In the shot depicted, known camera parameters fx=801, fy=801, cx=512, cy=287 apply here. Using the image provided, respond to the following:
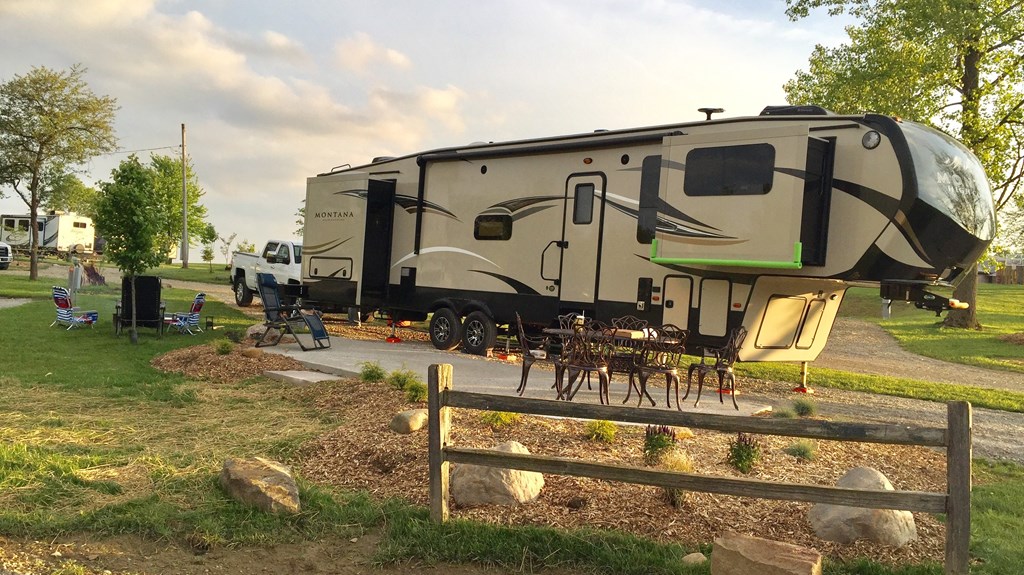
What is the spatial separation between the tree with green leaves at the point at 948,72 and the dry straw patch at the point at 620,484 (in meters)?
15.1

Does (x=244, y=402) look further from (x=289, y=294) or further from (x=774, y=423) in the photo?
(x=289, y=294)

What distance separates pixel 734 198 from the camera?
8859 millimetres

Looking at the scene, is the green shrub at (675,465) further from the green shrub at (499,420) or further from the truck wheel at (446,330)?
the truck wheel at (446,330)

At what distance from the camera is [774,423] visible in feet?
14.1

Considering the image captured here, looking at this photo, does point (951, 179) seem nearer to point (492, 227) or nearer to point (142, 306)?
point (492, 227)

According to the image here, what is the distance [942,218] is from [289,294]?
1391 cm

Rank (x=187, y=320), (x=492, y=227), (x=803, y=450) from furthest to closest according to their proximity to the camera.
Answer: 1. (x=187, y=320)
2. (x=492, y=227)
3. (x=803, y=450)

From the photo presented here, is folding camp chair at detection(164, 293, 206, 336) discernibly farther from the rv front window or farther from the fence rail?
the rv front window

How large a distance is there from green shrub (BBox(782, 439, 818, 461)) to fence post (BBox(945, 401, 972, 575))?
2145mm

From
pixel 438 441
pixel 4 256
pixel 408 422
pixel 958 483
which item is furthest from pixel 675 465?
pixel 4 256

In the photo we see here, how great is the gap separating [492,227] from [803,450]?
21.7 feet

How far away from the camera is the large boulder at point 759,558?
3770mm

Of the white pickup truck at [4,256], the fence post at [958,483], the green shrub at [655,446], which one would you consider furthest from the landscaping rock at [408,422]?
the white pickup truck at [4,256]

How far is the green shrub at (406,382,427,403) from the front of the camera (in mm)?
7367
